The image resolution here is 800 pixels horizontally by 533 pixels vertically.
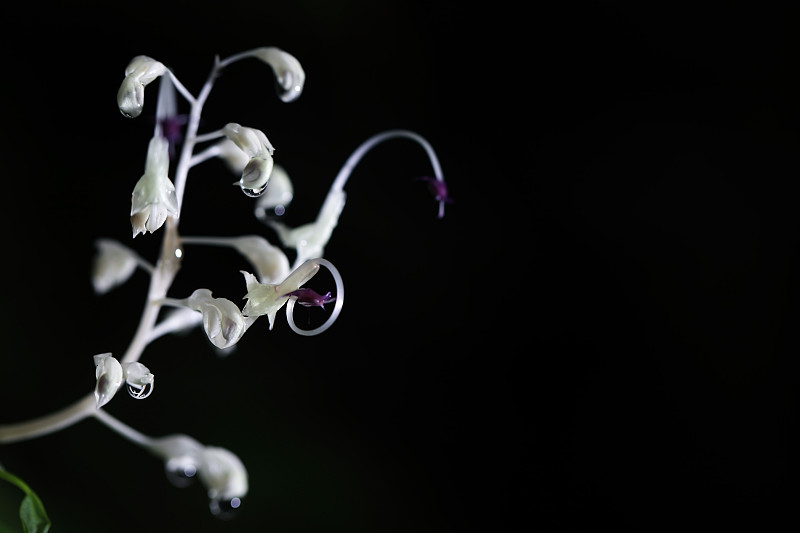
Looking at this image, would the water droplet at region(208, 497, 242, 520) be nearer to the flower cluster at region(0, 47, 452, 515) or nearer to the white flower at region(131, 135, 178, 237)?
the flower cluster at region(0, 47, 452, 515)

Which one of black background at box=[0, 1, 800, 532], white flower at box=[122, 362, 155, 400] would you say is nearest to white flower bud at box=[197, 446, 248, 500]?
white flower at box=[122, 362, 155, 400]

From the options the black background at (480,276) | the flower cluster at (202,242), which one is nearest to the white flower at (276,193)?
the flower cluster at (202,242)

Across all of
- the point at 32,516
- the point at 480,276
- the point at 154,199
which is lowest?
the point at 32,516

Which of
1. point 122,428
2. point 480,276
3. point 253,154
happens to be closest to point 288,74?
point 253,154

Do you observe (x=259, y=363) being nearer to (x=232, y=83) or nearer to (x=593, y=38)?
(x=232, y=83)

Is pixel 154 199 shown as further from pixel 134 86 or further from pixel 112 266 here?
pixel 112 266

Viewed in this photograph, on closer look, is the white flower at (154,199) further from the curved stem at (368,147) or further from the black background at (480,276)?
the black background at (480,276)
